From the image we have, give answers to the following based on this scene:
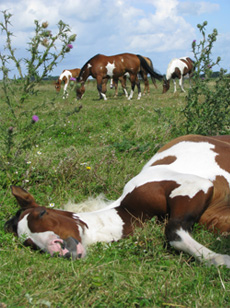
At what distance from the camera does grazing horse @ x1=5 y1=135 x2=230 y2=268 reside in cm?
253

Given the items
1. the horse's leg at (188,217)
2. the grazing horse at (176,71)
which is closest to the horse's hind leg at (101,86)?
the grazing horse at (176,71)

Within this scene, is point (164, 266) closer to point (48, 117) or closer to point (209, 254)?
point (209, 254)

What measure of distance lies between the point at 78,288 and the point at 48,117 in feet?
23.1

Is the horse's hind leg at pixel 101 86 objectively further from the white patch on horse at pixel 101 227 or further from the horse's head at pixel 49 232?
the horse's head at pixel 49 232

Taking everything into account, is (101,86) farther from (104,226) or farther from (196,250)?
(196,250)

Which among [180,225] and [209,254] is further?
[180,225]

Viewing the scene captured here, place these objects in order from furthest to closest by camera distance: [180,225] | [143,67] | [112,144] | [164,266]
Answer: [143,67], [112,144], [180,225], [164,266]

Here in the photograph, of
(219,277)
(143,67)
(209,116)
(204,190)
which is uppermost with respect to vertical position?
(143,67)

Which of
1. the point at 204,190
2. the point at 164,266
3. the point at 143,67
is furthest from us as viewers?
the point at 143,67

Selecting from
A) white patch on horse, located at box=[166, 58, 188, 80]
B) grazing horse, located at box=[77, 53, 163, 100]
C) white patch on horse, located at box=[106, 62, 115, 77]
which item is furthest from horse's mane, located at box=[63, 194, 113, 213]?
white patch on horse, located at box=[166, 58, 188, 80]

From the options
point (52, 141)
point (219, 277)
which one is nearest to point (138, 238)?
point (219, 277)

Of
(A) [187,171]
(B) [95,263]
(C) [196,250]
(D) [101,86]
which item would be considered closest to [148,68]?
(D) [101,86]

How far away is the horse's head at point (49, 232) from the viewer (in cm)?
248

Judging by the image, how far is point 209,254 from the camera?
95.9 inches
